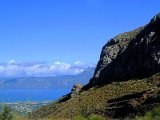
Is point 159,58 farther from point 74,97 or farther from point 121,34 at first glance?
point 121,34

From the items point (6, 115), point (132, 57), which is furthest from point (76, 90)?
point (6, 115)

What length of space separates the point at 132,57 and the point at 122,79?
6.28 meters

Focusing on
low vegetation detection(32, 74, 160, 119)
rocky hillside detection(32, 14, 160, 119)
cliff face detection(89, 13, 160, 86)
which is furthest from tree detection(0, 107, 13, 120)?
cliff face detection(89, 13, 160, 86)

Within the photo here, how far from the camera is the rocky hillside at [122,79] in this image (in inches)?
3561

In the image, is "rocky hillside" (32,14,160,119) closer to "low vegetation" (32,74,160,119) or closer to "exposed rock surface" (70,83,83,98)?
"low vegetation" (32,74,160,119)

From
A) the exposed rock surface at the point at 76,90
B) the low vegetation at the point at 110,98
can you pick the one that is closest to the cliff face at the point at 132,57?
the exposed rock surface at the point at 76,90

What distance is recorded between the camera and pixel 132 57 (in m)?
124

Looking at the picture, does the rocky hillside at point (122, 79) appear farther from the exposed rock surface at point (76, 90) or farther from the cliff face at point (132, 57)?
the exposed rock surface at point (76, 90)

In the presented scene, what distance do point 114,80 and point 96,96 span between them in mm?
12359

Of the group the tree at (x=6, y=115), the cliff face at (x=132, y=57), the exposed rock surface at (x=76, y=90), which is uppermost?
the cliff face at (x=132, y=57)

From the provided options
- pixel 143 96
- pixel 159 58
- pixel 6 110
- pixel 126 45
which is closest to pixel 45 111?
pixel 126 45

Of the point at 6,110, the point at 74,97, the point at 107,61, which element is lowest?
the point at 6,110

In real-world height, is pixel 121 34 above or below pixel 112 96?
above

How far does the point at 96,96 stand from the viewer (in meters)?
114
